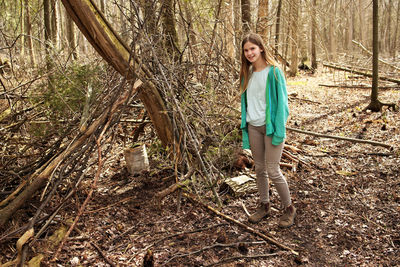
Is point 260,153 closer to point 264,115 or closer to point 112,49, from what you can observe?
point 264,115

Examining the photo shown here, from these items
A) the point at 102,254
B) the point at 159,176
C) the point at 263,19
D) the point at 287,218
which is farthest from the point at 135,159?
the point at 263,19

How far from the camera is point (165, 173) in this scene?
4.33 m

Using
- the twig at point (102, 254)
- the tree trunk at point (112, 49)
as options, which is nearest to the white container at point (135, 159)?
the tree trunk at point (112, 49)

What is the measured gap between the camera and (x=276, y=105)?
295 centimetres

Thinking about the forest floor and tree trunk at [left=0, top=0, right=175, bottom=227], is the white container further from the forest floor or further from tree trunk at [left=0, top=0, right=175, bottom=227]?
tree trunk at [left=0, top=0, right=175, bottom=227]

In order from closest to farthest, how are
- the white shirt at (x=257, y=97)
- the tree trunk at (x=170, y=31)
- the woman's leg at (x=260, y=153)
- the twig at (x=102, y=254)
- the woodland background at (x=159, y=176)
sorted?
the twig at (x=102, y=254) → the woodland background at (x=159, y=176) → the white shirt at (x=257, y=97) → the woman's leg at (x=260, y=153) → the tree trunk at (x=170, y=31)

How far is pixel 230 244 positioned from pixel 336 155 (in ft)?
9.97

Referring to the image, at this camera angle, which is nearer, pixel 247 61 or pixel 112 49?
pixel 247 61

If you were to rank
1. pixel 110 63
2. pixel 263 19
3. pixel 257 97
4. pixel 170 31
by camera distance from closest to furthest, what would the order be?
pixel 257 97
pixel 110 63
pixel 170 31
pixel 263 19

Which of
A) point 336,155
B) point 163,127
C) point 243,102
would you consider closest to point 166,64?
point 163,127

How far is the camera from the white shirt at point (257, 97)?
3031 mm

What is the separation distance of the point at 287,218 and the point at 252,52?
1743mm

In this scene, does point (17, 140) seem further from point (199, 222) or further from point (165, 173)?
point (199, 222)

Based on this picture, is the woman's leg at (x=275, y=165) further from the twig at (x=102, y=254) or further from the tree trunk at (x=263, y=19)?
the tree trunk at (x=263, y=19)
